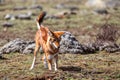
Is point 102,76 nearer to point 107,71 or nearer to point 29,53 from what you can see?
point 107,71

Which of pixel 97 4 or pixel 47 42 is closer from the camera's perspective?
pixel 47 42

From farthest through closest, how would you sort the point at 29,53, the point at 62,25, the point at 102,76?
the point at 62,25, the point at 29,53, the point at 102,76

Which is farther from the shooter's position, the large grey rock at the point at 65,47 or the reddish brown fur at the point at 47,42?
Result: the large grey rock at the point at 65,47

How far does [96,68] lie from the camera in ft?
44.7

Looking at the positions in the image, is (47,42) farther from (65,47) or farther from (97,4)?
(97,4)

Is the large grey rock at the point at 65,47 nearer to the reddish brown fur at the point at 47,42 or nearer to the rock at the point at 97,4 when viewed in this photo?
the reddish brown fur at the point at 47,42

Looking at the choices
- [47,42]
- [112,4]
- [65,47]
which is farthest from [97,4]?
[47,42]

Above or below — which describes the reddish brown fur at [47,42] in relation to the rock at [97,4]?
above

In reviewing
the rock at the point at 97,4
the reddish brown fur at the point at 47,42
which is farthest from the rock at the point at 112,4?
the reddish brown fur at the point at 47,42

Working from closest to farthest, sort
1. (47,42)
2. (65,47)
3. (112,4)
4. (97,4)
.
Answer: (47,42), (65,47), (97,4), (112,4)

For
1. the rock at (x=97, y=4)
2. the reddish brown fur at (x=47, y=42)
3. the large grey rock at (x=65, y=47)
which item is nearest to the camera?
the reddish brown fur at (x=47, y=42)

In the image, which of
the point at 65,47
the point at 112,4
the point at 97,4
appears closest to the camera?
the point at 65,47

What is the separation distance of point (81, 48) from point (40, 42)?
13.1 ft

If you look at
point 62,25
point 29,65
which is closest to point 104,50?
point 29,65
